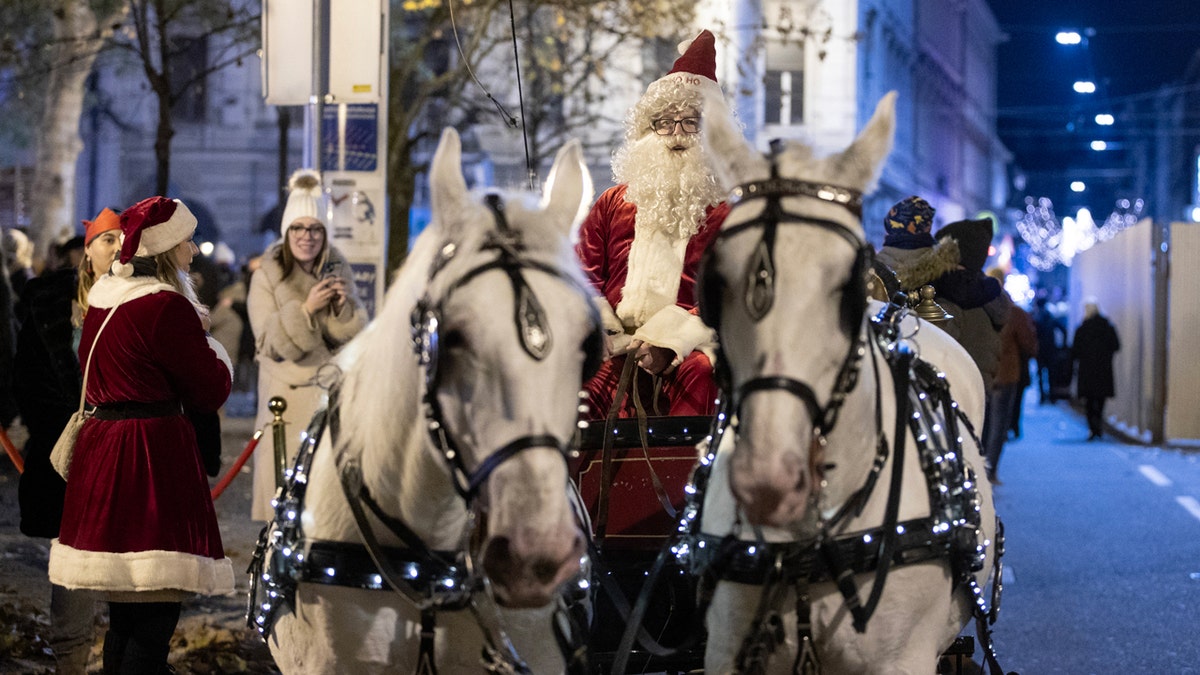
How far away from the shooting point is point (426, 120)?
131 ft

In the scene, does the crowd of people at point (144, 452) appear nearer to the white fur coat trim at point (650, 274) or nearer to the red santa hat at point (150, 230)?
the red santa hat at point (150, 230)

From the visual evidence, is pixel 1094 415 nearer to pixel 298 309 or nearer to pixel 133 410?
pixel 298 309

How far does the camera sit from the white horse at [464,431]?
3.13m

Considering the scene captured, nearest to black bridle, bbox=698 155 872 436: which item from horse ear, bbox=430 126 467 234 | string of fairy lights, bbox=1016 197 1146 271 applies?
horse ear, bbox=430 126 467 234

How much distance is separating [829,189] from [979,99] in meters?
65.6

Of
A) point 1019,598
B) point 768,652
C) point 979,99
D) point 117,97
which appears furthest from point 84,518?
point 979,99

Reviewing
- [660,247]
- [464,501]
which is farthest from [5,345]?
[464,501]

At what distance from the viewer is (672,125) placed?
5984 millimetres

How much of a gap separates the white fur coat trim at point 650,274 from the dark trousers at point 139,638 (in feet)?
6.48

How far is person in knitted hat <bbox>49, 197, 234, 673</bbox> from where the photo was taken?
5.43 m

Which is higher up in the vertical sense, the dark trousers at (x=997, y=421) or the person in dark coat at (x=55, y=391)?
the person in dark coat at (x=55, y=391)

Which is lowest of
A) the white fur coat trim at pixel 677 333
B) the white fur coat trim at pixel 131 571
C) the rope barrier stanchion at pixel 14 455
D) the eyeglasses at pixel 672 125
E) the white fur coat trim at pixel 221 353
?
the white fur coat trim at pixel 131 571

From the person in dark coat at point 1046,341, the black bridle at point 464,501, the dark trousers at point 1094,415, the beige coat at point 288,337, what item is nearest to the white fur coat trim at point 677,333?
the black bridle at point 464,501

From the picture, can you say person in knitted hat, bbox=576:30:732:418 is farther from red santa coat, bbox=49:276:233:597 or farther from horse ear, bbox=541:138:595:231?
horse ear, bbox=541:138:595:231
